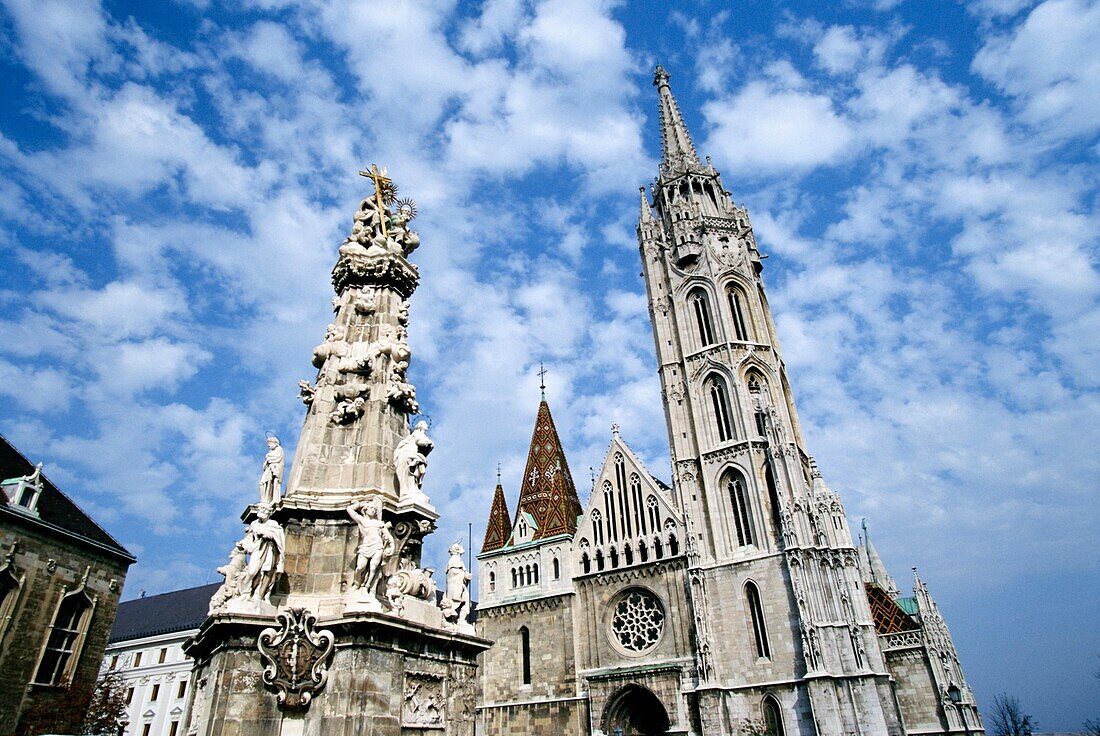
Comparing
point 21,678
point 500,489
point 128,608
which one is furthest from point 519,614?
point 128,608

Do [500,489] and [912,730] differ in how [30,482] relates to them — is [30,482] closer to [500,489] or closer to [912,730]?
[500,489]

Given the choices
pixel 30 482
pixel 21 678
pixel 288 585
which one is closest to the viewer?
pixel 288 585

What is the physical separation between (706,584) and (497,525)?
1157cm

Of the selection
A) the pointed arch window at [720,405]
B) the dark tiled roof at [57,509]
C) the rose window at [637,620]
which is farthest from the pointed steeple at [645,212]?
the dark tiled roof at [57,509]

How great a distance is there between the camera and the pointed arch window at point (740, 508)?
2788 cm

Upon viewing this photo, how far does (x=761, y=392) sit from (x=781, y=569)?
324 inches

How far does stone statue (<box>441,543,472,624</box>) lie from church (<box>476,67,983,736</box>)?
1998cm

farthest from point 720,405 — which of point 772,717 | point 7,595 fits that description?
point 7,595

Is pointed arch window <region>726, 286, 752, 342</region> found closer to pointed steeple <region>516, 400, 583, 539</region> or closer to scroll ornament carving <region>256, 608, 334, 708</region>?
pointed steeple <region>516, 400, 583, 539</region>

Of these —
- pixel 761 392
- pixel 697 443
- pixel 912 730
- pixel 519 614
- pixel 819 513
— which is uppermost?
pixel 761 392

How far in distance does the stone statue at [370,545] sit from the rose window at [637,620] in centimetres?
2233

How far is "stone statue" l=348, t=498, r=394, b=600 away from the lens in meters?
7.17

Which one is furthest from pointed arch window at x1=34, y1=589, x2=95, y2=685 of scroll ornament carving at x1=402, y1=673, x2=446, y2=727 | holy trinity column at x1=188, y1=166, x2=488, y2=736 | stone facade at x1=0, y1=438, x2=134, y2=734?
scroll ornament carving at x1=402, y1=673, x2=446, y2=727

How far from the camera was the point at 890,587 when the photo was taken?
42031 mm
